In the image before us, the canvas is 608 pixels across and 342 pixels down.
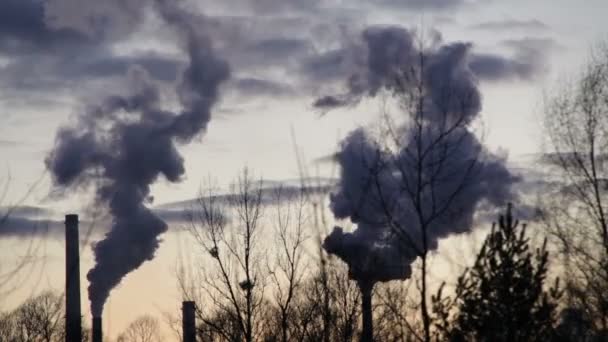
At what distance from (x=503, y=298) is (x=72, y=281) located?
37365 mm

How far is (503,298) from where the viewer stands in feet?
52.9

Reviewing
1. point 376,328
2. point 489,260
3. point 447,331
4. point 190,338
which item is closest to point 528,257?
point 489,260

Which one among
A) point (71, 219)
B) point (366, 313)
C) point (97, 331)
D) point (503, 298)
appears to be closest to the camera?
point (503, 298)

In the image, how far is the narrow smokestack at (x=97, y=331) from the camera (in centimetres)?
5378

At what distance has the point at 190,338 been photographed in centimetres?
6041

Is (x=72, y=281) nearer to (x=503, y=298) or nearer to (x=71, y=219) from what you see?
(x=71, y=219)

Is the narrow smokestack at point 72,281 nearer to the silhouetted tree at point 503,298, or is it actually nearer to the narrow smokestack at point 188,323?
the narrow smokestack at point 188,323

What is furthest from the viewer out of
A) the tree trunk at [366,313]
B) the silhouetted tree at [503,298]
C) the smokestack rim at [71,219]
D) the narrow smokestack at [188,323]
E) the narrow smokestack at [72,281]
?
the narrow smokestack at [188,323]

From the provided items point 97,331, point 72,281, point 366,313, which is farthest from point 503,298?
point 97,331

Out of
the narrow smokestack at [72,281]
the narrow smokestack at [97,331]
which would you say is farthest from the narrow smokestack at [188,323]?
the narrow smokestack at [72,281]

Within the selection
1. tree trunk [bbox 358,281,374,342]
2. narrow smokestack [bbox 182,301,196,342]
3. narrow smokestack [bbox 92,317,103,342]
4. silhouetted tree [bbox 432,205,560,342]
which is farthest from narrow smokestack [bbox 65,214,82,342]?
silhouetted tree [bbox 432,205,560,342]

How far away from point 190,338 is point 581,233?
3909 cm

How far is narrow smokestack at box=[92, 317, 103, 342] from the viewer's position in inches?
2117

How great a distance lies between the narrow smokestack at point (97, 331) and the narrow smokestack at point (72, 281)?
134 inches
